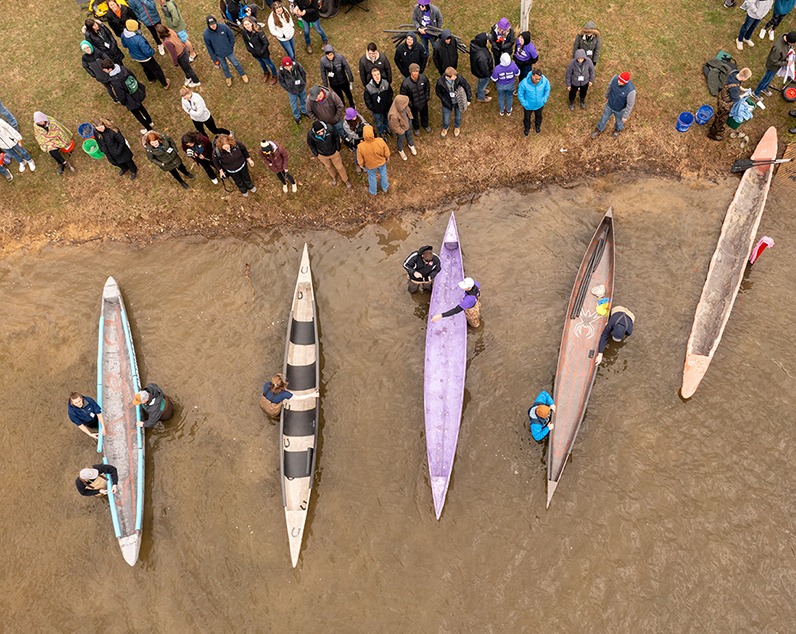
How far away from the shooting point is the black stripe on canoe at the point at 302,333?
1148cm

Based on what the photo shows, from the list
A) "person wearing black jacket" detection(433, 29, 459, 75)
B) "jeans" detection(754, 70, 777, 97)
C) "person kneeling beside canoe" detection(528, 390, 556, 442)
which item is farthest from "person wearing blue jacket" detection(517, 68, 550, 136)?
"person kneeling beside canoe" detection(528, 390, 556, 442)

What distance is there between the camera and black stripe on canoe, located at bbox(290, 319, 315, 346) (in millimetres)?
11484

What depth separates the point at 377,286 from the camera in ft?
40.7

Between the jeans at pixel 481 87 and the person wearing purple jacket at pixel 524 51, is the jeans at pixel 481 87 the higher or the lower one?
the lower one

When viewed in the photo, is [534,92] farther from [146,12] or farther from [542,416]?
[146,12]

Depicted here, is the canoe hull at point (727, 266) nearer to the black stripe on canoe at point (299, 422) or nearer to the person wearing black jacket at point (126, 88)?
the black stripe on canoe at point (299, 422)

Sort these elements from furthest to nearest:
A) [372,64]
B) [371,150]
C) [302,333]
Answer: [372,64] < [302,333] < [371,150]

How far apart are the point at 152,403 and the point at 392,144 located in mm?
8511

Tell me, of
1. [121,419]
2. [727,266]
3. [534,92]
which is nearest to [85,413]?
[121,419]

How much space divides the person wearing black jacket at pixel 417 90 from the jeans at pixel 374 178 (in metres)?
1.59

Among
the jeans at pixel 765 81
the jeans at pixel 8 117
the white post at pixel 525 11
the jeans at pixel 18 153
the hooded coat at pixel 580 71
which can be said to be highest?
the white post at pixel 525 11

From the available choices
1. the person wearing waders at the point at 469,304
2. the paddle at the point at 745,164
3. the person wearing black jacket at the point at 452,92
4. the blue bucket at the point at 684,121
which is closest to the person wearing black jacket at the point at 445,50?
the person wearing black jacket at the point at 452,92

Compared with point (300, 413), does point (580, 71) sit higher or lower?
higher

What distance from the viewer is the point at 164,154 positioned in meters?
11.7
